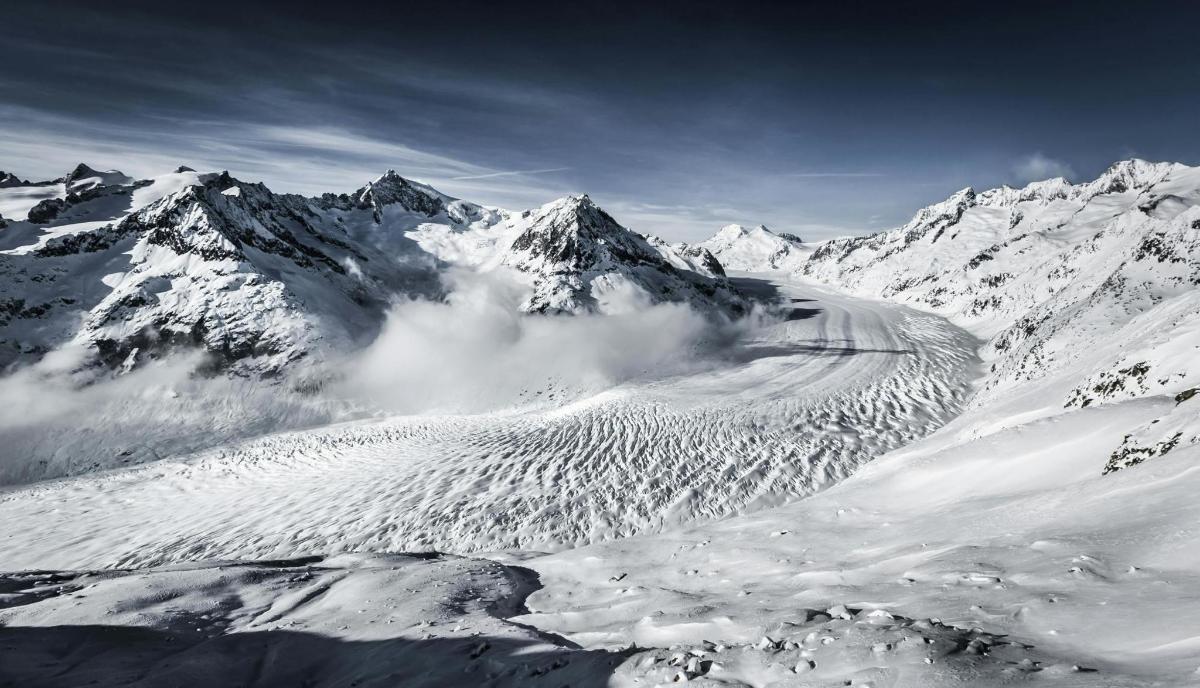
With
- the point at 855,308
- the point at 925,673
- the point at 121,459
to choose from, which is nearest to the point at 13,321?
the point at 121,459

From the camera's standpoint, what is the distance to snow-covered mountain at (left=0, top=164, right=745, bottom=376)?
172 ft

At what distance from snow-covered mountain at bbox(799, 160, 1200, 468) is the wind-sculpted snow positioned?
6.51 metres

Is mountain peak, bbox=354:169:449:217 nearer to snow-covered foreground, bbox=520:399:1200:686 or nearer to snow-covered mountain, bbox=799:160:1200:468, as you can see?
snow-covered mountain, bbox=799:160:1200:468

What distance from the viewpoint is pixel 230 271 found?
5741 cm

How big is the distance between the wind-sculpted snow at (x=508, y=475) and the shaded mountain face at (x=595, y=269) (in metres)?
30.5

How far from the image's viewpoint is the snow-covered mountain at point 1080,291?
15.7m

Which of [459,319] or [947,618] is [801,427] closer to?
[947,618]

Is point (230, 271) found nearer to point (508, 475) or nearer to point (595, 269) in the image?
point (595, 269)

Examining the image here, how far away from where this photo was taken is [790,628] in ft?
23.1

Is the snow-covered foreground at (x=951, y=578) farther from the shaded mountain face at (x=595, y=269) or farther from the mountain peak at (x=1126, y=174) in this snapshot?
the mountain peak at (x=1126, y=174)

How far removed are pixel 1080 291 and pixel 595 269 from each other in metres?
53.2

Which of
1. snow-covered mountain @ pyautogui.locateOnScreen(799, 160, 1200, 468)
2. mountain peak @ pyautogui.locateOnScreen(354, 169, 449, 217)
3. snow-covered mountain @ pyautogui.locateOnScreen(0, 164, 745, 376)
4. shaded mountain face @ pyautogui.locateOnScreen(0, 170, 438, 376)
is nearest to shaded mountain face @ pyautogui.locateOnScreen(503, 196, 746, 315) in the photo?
snow-covered mountain @ pyautogui.locateOnScreen(0, 164, 745, 376)

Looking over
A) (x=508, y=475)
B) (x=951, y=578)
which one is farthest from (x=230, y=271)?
(x=951, y=578)

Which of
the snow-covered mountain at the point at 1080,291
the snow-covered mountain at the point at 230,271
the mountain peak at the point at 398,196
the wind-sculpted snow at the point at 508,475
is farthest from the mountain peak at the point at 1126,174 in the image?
the mountain peak at the point at 398,196
